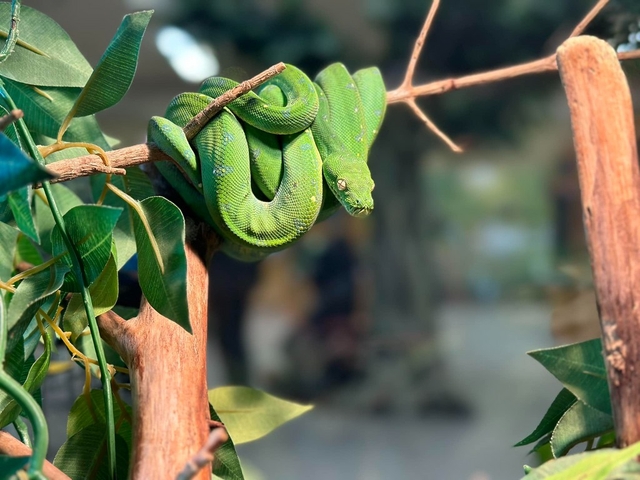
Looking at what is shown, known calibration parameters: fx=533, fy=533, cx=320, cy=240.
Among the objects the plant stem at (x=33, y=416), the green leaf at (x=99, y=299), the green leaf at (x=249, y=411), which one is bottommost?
the green leaf at (x=249, y=411)

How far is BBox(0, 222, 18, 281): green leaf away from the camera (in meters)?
0.63

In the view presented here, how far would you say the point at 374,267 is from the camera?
246 centimetres

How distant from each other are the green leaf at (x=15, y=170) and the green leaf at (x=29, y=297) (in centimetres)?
14

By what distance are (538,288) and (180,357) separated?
2148 millimetres

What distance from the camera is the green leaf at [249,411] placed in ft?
2.23

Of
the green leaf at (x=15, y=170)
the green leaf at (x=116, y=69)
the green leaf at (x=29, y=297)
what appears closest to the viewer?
the green leaf at (x=15, y=170)

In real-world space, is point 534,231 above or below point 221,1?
Answer: below

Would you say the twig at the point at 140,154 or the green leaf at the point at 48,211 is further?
the green leaf at the point at 48,211

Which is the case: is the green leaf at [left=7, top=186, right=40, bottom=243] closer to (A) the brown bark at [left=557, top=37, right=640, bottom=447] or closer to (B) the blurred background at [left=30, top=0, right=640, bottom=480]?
(A) the brown bark at [left=557, top=37, right=640, bottom=447]

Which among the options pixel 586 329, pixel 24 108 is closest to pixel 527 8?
pixel 586 329

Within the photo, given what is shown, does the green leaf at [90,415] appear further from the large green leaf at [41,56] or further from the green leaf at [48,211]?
the large green leaf at [41,56]

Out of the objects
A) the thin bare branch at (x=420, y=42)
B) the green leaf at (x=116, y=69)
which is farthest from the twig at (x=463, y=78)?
the green leaf at (x=116, y=69)

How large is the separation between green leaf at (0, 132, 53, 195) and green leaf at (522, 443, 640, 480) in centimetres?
43

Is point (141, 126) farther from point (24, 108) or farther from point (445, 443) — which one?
point (445, 443)
